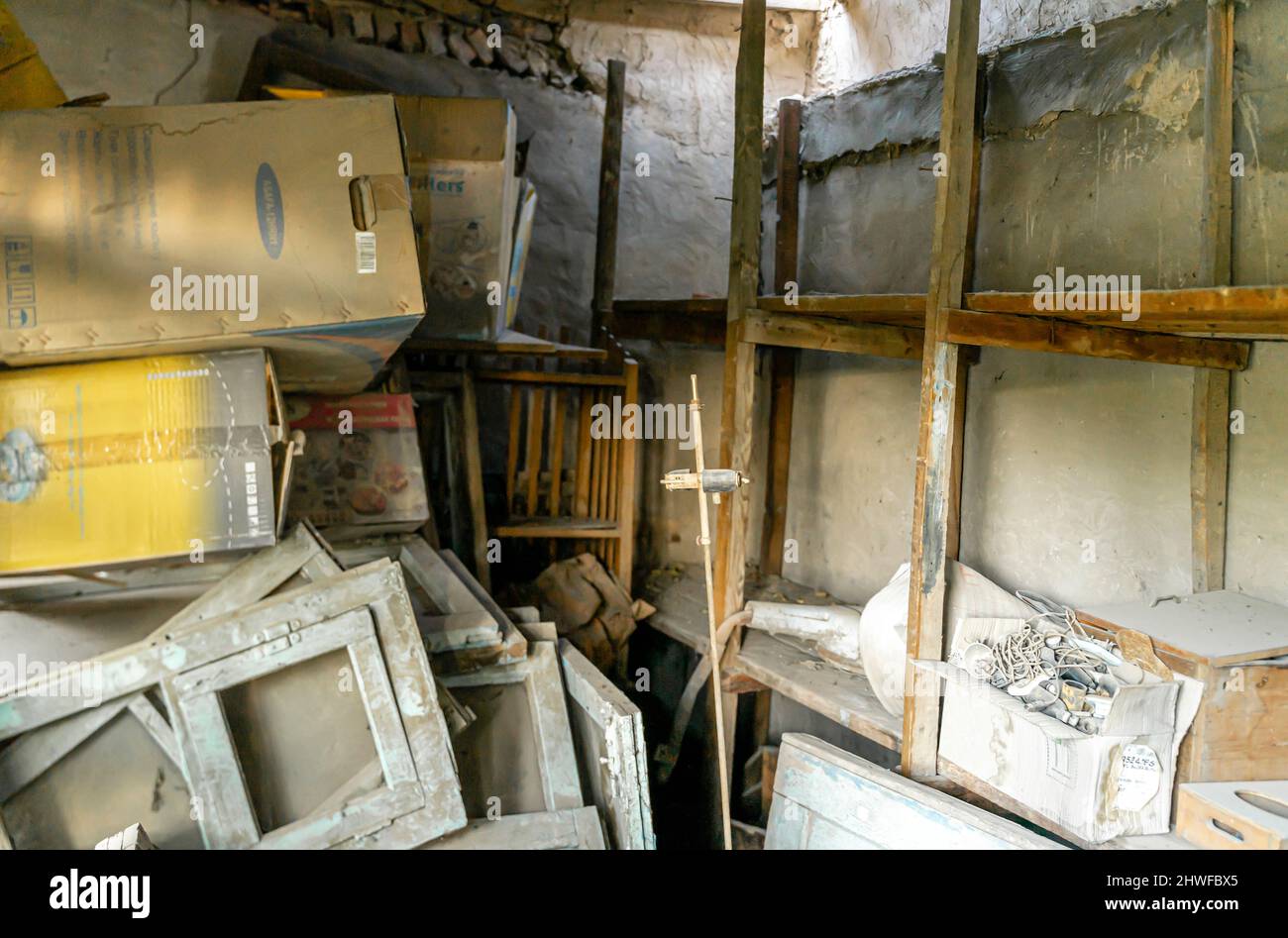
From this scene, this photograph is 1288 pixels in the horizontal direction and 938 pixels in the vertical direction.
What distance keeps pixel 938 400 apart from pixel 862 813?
1.40 metres

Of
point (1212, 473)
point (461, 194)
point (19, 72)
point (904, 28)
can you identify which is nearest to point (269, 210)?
point (19, 72)

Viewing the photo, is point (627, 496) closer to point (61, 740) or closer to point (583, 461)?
point (583, 461)

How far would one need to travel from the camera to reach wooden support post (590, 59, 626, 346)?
5.55 m

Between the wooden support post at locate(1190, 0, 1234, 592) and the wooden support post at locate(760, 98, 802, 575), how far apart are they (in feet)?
7.94

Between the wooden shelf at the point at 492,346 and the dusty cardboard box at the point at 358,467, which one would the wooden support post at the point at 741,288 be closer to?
the wooden shelf at the point at 492,346

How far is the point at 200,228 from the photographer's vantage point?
225 cm

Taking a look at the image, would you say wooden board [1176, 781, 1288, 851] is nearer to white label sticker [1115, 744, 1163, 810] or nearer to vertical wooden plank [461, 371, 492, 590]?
white label sticker [1115, 744, 1163, 810]

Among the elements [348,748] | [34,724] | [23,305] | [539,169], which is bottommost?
[348,748]

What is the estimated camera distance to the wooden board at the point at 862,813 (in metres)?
2.70

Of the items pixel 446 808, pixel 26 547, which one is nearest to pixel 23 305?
pixel 26 547

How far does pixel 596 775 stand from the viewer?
10.9 feet

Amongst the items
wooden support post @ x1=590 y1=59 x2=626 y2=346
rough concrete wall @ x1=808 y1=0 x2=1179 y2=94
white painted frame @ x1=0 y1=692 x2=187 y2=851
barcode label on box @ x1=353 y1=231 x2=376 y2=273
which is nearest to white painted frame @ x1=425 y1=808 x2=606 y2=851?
white painted frame @ x1=0 y1=692 x2=187 y2=851

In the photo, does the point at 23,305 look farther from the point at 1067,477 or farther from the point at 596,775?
the point at 1067,477

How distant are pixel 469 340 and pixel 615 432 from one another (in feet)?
4.36
